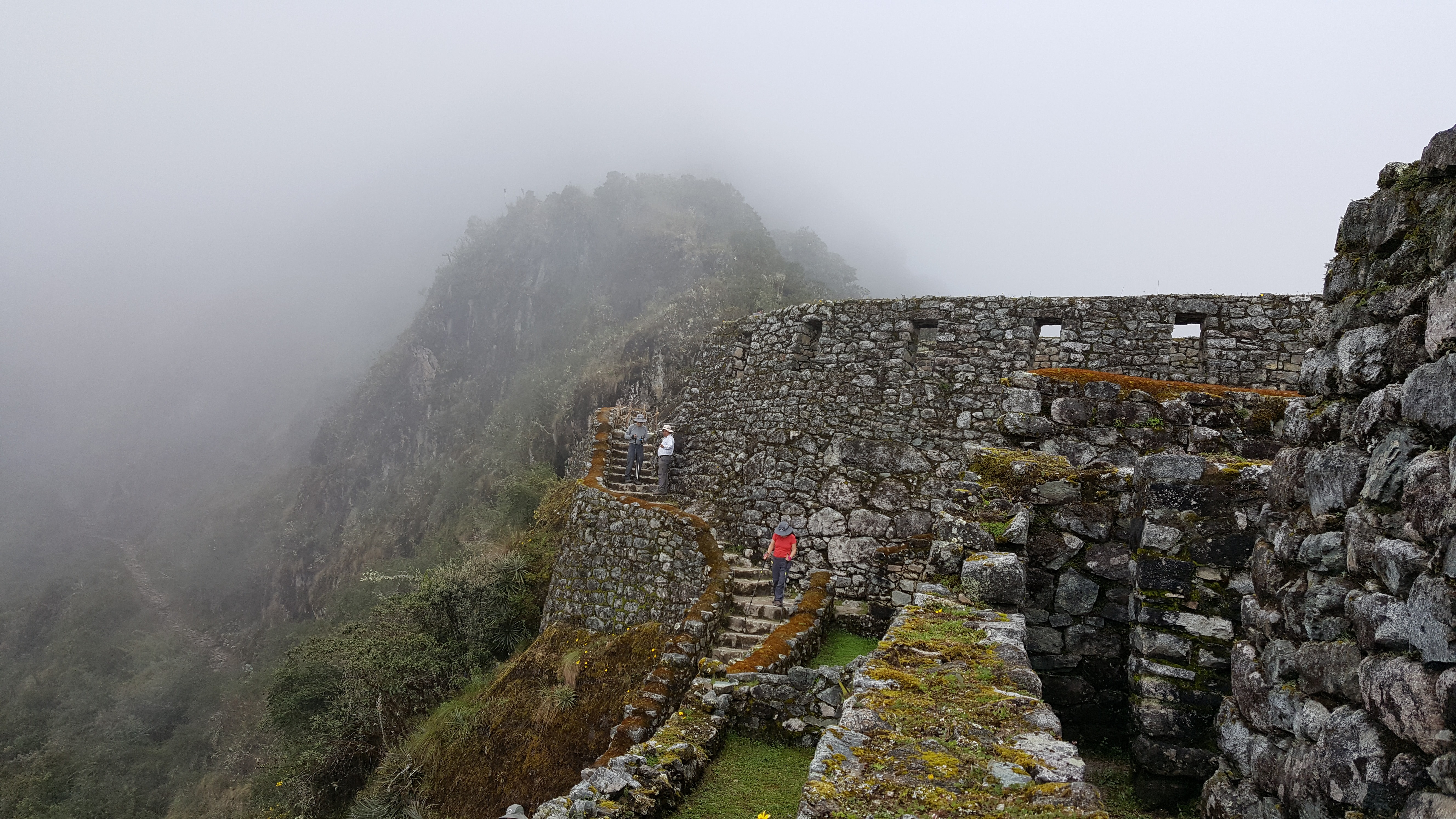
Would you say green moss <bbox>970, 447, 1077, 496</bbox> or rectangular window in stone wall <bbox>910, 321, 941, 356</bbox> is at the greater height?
rectangular window in stone wall <bbox>910, 321, 941, 356</bbox>

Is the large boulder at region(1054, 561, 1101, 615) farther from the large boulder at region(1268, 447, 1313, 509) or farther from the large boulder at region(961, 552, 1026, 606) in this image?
the large boulder at region(1268, 447, 1313, 509)

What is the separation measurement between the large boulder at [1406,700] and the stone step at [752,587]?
9.24 m

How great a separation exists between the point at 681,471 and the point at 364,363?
64411mm

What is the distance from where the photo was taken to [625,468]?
15.9 m

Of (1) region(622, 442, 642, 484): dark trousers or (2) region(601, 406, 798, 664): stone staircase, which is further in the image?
(1) region(622, 442, 642, 484): dark trousers

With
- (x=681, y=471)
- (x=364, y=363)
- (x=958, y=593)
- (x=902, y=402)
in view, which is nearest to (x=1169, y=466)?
(x=958, y=593)

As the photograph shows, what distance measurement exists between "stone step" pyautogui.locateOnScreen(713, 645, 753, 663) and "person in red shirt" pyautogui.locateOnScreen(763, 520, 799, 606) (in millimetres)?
1101

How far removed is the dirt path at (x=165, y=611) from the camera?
32438 mm

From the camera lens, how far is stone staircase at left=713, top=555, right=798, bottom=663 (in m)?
9.68

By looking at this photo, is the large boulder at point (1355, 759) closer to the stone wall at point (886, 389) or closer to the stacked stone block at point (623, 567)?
the stone wall at point (886, 389)

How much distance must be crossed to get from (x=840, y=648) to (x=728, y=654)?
1.66m

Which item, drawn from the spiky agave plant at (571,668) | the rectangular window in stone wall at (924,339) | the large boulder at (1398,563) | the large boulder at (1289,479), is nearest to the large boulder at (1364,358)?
the large boulder at (1289,479)

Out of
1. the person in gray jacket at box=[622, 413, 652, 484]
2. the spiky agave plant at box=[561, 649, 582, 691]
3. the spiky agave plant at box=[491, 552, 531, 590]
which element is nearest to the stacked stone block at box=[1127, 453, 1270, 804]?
the spiky agave plant at box=[561, 649, 582, 691]

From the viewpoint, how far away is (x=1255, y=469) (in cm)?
409
